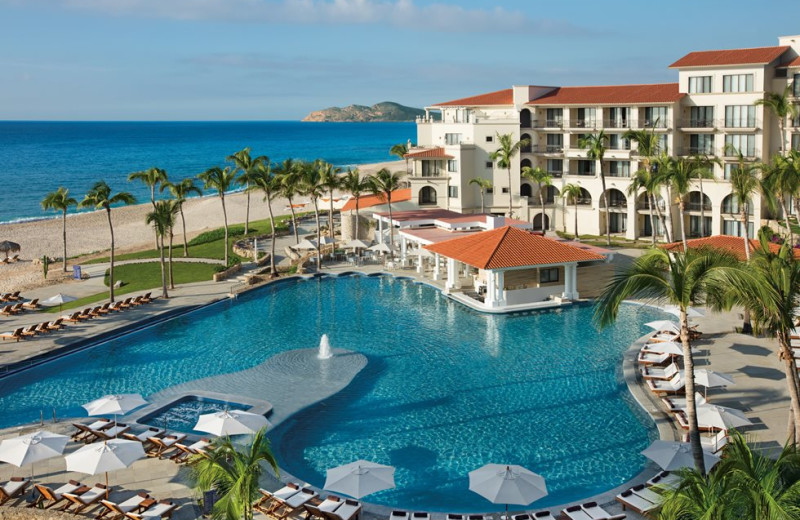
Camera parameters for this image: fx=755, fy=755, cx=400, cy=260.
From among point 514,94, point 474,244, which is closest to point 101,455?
point 474,244

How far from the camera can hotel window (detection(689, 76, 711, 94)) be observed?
5425cm

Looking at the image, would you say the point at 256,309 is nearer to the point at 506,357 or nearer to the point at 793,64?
the point at 506,357

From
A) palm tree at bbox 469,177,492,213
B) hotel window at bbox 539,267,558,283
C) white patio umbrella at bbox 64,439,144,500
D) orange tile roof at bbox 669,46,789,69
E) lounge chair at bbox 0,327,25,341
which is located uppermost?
orange tile roof at bbox 669,46,789,69

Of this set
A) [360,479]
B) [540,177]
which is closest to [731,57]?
[540,177]

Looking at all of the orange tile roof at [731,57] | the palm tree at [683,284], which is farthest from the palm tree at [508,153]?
the palm tree at [683,284]

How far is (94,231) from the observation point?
80.0m

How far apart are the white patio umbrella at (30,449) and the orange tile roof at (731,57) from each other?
161 feet

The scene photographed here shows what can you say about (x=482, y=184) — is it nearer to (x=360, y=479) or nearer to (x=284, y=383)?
(x=284, y=383)

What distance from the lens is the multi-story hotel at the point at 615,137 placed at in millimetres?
52406

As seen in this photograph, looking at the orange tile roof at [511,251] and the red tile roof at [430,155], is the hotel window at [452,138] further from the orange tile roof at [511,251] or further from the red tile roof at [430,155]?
the orange tile roof at [511,251]

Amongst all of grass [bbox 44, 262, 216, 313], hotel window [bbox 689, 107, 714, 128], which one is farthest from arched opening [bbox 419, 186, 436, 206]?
hotel window [bbox 689, 107, 714, 128]

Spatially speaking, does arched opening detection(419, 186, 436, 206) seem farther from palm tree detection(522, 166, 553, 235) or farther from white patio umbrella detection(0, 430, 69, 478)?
white patio umbrella detection(0, 430, 69, 478)

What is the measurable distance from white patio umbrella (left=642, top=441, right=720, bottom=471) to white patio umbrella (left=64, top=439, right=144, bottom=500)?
44.5ft

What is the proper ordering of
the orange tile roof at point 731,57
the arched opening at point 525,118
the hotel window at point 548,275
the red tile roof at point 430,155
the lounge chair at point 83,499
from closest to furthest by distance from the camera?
the lounge chair at point 83,499 < the hotel window at point 548,275 < the orange tile roof at point 731,57 < the red tile roof at point 430,155 < the arched opening at point 525,118
